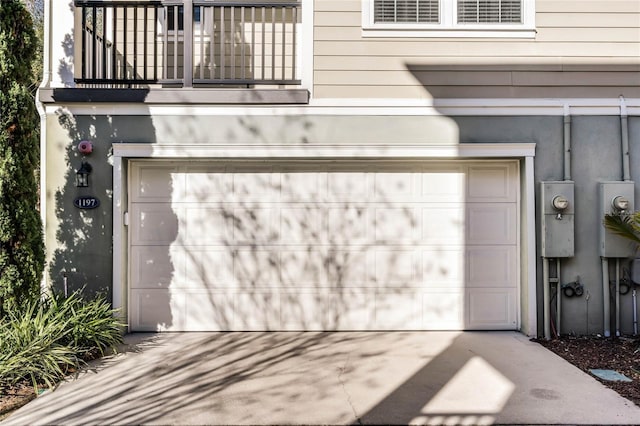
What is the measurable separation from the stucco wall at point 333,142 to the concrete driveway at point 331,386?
102 centimetres

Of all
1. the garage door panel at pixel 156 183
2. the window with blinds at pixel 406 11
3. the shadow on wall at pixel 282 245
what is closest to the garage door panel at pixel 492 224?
the shadow on wall at pixel 282 245

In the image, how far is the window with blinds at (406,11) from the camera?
5375 millimetres

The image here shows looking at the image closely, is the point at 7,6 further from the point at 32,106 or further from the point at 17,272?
the point at 17,272

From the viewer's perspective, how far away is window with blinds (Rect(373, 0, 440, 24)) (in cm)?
538

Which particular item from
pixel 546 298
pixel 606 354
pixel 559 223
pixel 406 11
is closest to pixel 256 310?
pixel 546 298

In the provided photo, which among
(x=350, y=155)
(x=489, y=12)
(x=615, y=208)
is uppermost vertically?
(x=489, y=12)

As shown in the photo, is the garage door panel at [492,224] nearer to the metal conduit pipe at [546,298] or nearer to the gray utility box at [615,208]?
the metal conduit pipe at [546,298]

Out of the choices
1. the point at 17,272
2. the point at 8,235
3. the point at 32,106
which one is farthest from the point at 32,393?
the point at 32,106

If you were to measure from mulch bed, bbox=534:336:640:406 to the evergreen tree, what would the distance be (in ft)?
17.3

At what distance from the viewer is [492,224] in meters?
5.48

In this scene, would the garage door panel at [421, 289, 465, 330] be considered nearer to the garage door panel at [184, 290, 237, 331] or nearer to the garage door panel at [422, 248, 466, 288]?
the garage door panel at [422, 248, 466, 288]

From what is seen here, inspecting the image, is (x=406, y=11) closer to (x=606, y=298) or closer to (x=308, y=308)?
(x=308, y=308)

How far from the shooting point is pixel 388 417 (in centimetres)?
331

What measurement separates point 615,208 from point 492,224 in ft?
4.26
